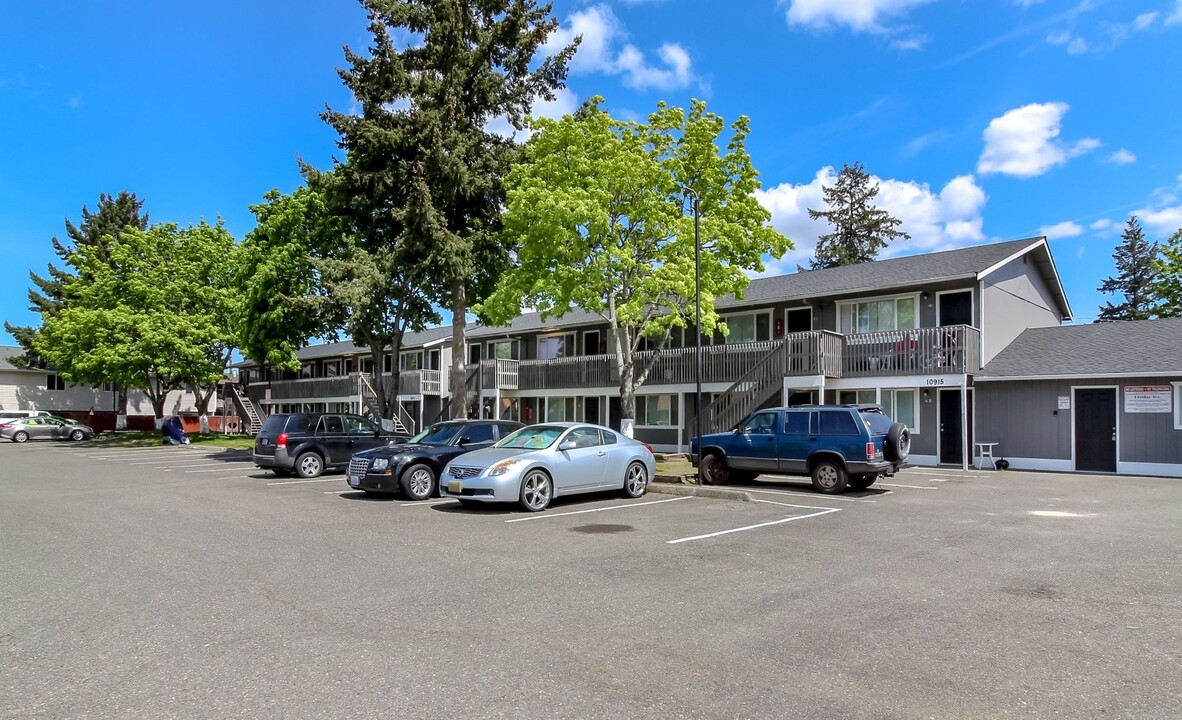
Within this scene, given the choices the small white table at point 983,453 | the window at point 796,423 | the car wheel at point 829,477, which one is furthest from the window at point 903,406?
the window at point 796,423

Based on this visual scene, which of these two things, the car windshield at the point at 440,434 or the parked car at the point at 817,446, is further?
the car windshield at the point at 440,434

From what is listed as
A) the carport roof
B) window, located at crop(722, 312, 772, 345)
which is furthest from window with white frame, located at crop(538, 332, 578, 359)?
the carport roof

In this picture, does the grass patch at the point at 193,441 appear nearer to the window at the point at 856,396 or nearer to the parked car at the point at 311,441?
the parked car at the point at 311,441

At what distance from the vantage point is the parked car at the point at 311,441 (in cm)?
1961

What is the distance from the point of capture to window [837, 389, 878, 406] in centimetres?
2439

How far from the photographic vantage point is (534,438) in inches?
539

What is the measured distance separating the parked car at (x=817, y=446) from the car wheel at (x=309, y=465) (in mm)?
10334

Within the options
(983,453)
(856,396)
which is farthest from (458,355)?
(983,453)

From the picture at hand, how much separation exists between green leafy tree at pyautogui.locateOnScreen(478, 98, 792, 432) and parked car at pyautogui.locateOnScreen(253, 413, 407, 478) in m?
5.33

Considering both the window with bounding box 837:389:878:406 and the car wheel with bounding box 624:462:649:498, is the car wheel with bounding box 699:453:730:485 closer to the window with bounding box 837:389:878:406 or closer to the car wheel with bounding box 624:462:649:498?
the car wheel with bounding box 624:462:649:498

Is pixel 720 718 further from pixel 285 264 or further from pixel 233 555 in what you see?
pixel 285 264

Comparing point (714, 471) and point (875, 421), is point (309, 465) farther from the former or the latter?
point (875, 421)

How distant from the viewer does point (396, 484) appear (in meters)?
14.3

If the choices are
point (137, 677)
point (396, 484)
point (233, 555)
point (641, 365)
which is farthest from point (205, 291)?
point (137, 677)
